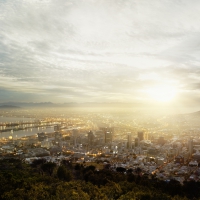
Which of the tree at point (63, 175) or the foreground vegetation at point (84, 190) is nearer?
the foreground vegetation at point (84, 190)

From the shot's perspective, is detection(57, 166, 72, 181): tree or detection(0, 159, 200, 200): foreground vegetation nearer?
detection(0, 159, 200, 200): foreground vegetation

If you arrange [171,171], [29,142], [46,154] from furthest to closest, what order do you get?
[29,142] → [46,154] → [171,171]

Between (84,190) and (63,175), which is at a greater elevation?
(84,190)

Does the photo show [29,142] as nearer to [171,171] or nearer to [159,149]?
[159,149]

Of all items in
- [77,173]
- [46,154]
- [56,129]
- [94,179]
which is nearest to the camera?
[94,179]

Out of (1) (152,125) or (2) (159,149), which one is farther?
(1) (152,125)

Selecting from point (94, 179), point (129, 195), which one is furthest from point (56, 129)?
point (129, 195)

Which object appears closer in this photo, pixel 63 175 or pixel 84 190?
pixel 84 190

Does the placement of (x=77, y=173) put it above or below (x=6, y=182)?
below

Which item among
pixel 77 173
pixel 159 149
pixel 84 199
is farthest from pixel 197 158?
pixel 84 199
